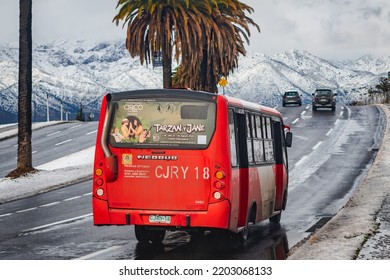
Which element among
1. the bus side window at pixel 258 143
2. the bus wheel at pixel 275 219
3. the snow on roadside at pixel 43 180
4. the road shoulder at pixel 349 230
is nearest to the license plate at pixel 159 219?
the road shoulder at pixel 349 230

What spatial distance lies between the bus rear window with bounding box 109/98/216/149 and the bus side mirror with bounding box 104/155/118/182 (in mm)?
Answer: 336

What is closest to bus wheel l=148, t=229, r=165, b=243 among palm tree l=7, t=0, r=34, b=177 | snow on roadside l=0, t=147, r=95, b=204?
snow on roadside l=0, t=147, r=95, b=204

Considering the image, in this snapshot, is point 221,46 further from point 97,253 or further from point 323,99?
point 97,253

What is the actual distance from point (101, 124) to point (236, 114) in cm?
256

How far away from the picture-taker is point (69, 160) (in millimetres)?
Answer: 42406

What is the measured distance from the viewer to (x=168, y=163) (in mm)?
14312

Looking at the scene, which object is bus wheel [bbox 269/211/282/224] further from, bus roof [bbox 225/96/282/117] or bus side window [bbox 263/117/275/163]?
bus roof [bbox 225/96/282/117]

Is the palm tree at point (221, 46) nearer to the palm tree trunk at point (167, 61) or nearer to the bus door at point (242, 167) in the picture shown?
the palm tree trunk at point (167, 61)

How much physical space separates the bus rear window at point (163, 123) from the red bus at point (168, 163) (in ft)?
0.06

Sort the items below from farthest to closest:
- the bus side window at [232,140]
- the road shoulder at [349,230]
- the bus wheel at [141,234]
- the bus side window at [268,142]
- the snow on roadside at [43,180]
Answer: the snow on roadside at [43,180] < the bus side window at [268,142] < the bus wheel at [141,234] < the bus side window at [232,140] < the road shoulder at [349,230]

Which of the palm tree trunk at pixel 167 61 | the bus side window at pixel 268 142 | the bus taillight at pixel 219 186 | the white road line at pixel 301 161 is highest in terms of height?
the palm tree trunk at pixel 167 61

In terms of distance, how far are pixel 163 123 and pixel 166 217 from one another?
1.68 m

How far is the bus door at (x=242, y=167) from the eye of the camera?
15.1 meters

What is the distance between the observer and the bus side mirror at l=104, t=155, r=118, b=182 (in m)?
14.4
